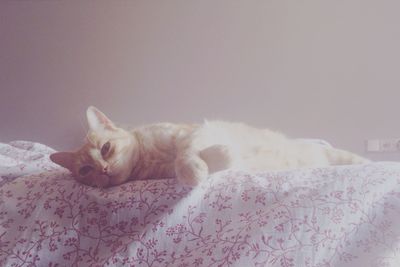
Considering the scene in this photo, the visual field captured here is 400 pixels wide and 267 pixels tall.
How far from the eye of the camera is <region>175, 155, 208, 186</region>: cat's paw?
807 millimetres

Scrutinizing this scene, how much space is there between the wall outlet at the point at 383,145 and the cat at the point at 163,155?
100 centimetres

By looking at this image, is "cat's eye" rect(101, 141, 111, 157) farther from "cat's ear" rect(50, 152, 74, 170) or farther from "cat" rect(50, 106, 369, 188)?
"cat's ear" rect(50, 152, 74, 170)

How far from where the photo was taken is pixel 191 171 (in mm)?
816

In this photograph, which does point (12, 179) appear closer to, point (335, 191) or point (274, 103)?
point (335, 191)

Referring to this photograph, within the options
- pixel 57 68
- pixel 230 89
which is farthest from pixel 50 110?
pixel 230 89

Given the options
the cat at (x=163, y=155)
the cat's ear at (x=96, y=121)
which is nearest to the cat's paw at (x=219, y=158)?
the cat at (x=163, y=155)

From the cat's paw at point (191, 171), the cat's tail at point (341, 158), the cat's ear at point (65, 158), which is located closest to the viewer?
the cat's paw at point (191, 171)

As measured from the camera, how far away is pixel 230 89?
2.12 m

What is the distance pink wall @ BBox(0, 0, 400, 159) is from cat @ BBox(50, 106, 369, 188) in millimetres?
863

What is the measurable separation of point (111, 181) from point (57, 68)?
4.91 feet

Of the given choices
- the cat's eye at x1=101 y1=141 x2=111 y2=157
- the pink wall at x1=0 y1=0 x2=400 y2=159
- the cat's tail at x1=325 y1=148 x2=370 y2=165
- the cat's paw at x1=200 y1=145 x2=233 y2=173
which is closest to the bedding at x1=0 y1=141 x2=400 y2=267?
the cat's paw at x1=200 y1=145 x2=233 y2=173

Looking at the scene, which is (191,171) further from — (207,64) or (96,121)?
(207,64)

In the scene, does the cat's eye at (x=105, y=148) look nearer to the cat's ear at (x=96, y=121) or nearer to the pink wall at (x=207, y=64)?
the cat's ear at (x=96, y=121)

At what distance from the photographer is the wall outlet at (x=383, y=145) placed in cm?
208
